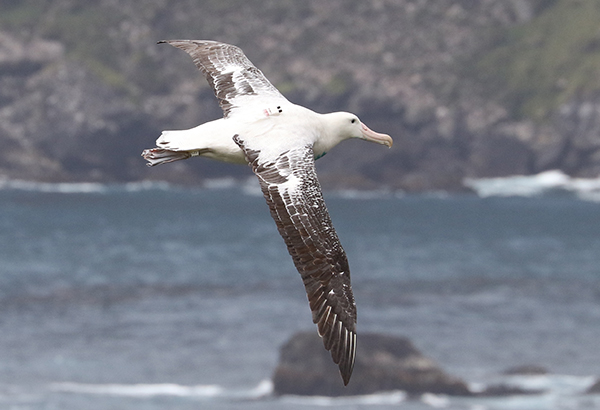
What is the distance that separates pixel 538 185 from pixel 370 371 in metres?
110

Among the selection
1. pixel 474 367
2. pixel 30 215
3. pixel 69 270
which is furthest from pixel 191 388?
pixel 30 215

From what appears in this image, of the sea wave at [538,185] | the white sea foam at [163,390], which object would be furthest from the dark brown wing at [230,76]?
the sea wave at [538,185]

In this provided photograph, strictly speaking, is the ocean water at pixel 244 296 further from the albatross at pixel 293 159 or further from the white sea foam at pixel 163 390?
the albatross at pixel 293 159

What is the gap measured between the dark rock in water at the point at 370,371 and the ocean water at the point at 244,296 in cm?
73

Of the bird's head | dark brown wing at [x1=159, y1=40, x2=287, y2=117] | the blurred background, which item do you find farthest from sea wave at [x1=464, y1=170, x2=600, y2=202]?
the bird's head

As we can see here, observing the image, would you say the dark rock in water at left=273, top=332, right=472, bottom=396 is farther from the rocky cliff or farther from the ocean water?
the rocky cliff

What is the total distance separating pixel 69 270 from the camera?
4021 inches

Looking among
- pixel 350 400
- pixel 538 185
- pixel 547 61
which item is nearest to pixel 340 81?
pixel 547 61

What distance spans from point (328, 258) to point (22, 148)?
456ft

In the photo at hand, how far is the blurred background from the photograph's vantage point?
75.4 m

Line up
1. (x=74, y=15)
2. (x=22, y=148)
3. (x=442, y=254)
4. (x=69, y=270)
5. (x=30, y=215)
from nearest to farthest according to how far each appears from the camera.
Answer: (x=69, y=270), (x=442, y=254), (x=30, y=215), (x=22, y=148), (x=74, y=15)

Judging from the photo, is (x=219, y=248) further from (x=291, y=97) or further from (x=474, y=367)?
(x=474, y=367)

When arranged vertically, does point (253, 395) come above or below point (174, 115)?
below

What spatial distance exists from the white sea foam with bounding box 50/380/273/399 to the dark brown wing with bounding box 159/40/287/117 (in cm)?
4291
